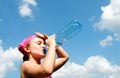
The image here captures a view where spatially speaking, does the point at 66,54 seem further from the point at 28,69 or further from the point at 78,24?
the point at 28,69

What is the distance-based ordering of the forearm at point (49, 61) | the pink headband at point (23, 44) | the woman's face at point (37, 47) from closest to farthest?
the forearm at point (49, 61) → the woman's face at point (37, 47) → the pink headband at point (23, 44)

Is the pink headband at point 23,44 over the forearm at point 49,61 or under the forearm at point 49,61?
over

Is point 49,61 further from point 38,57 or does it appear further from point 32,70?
point 38,57

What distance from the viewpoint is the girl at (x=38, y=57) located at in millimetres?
7567

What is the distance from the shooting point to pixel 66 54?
9109 mm

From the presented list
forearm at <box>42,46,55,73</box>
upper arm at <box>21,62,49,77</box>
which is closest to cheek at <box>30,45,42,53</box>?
upper arm at <box>21,62,49,77</box>

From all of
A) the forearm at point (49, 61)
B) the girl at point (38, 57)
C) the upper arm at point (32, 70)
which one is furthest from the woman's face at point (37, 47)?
the forearm at point (49, 61)

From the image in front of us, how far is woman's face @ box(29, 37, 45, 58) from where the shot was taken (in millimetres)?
8164

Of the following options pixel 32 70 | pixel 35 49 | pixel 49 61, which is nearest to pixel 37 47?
pixel 35 49

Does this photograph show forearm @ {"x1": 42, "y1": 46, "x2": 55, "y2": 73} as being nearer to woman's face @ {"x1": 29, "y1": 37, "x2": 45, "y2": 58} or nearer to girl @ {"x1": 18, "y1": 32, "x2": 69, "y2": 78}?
girl @ {"x1": 18, "y1": 32, "x2": 69, "y2": 78}

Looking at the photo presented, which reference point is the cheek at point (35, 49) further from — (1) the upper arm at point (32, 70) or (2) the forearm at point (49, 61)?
(2) the forearm at point (49, 61)

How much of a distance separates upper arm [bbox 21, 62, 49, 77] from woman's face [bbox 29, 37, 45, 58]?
0.90 ft

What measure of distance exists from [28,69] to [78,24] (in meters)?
1.72

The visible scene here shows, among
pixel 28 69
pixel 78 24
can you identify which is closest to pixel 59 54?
pixel 78 24
